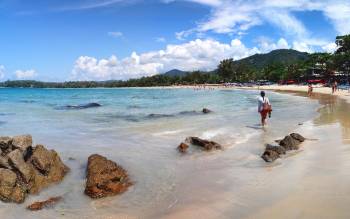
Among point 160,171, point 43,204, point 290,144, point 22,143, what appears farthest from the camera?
point 290,144

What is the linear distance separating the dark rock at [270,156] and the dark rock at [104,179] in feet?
13.7

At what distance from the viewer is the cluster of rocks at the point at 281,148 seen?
11750 mm

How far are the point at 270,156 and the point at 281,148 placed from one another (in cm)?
105

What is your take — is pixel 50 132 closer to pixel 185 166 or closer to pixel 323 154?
pixel 185 166

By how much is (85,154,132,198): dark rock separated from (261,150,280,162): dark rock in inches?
164

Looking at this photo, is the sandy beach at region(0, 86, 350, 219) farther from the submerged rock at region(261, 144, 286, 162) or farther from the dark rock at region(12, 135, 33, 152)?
the dark rock at region(12, 135, 33, 152)

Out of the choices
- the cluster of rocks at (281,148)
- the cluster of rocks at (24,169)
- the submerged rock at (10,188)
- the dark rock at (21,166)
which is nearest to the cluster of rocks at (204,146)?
the cluster of rocks at (281,148)

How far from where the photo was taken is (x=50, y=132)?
71.2ft

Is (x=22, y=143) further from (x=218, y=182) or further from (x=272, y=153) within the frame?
(x=272, y=153)

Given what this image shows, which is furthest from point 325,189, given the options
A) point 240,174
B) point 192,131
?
point 192,131

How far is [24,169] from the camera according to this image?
9.84 meters

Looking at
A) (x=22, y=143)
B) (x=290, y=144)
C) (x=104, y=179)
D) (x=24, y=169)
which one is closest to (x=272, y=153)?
(x=290, y=144)

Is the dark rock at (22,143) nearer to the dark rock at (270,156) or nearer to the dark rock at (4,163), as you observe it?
the dark rock at (4,163)

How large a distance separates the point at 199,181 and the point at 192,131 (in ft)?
32.2
